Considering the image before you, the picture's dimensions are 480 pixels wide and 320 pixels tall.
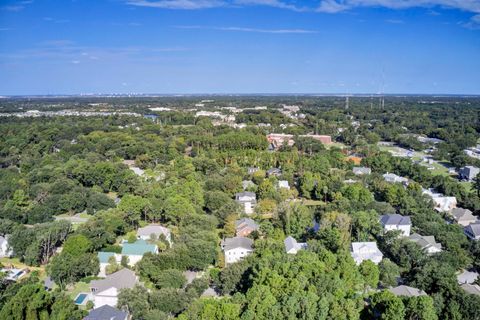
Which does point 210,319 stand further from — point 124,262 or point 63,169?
point 63,169

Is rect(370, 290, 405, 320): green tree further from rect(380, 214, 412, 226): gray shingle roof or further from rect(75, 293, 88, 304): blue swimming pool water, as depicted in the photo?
rect(75, 293, 88, 304): blue swimming pool water

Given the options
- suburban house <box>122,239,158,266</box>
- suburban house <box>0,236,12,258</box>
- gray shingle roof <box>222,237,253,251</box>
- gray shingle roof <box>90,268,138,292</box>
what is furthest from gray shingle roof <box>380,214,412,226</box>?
suburban house <box>0,236,12,258</box>

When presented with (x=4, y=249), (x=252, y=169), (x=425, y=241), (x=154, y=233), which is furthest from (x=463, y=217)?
(x=4, y=249)

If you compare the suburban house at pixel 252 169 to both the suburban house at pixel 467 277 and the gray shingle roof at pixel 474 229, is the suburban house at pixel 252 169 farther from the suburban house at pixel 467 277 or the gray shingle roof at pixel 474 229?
the suburban house at pixel 467 277

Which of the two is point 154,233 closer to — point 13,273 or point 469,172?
point 13,273

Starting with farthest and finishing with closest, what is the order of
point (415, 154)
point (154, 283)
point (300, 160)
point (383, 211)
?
1. point (415, 154)
2. point (300, 160)
3. point (383, 211)
4. point (154, 283)

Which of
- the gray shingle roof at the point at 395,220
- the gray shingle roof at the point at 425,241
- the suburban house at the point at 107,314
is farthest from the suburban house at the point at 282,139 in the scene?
the suburban house at the point at 107,314

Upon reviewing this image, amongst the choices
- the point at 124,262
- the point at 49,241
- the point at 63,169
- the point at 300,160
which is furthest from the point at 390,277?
the point at 63,169
